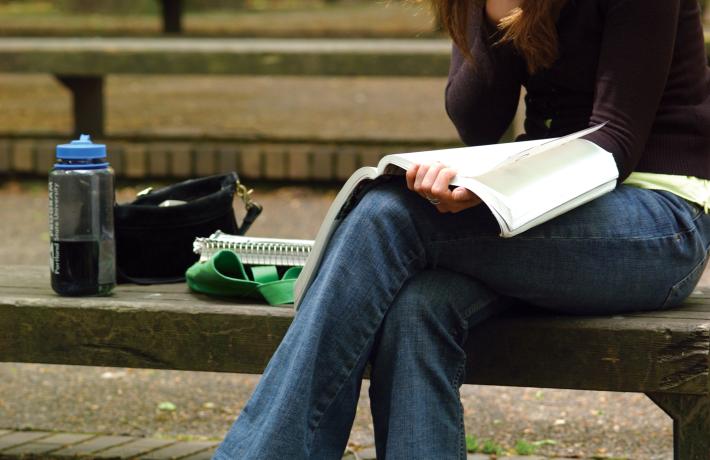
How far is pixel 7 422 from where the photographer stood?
10.5ft

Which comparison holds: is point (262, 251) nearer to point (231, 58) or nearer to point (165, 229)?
point (165, 229)

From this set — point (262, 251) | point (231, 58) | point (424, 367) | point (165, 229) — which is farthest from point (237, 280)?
point (231, 58)

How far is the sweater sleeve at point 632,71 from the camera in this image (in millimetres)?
2141

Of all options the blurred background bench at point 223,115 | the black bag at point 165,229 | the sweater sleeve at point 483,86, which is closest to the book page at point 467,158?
the sweater sleeve at point 483,86

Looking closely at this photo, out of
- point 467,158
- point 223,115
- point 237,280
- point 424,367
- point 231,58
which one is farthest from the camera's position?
point 223,115

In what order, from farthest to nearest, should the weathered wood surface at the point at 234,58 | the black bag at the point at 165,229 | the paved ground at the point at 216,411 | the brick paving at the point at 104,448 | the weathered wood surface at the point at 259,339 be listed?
the weathered wood surface at the point at 234,58, the paved ground at the point at 216,411, the brick paving at the point at 104,448, the black bag at the point at 165,229, the weathered wood surface at the point at 259,339

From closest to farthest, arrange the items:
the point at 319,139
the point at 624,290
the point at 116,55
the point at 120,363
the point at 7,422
Result: the point at 624,290 < the point at 120,363 < the point at 7,422 < the point at 116,55 < the point at 319,139

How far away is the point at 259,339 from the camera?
2277mm

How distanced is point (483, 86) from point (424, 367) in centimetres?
68

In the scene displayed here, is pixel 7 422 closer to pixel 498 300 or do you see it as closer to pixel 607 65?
pixel 498 300

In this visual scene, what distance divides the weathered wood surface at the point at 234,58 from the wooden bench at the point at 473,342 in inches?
125

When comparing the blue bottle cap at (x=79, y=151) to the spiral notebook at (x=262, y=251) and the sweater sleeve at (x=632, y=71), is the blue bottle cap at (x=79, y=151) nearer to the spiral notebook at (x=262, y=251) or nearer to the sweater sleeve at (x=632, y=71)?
the spiral notebook at (x=262, y=251)

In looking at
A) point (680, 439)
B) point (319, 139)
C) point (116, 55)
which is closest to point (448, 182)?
point (680, 439)

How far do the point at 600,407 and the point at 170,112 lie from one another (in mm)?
5550
